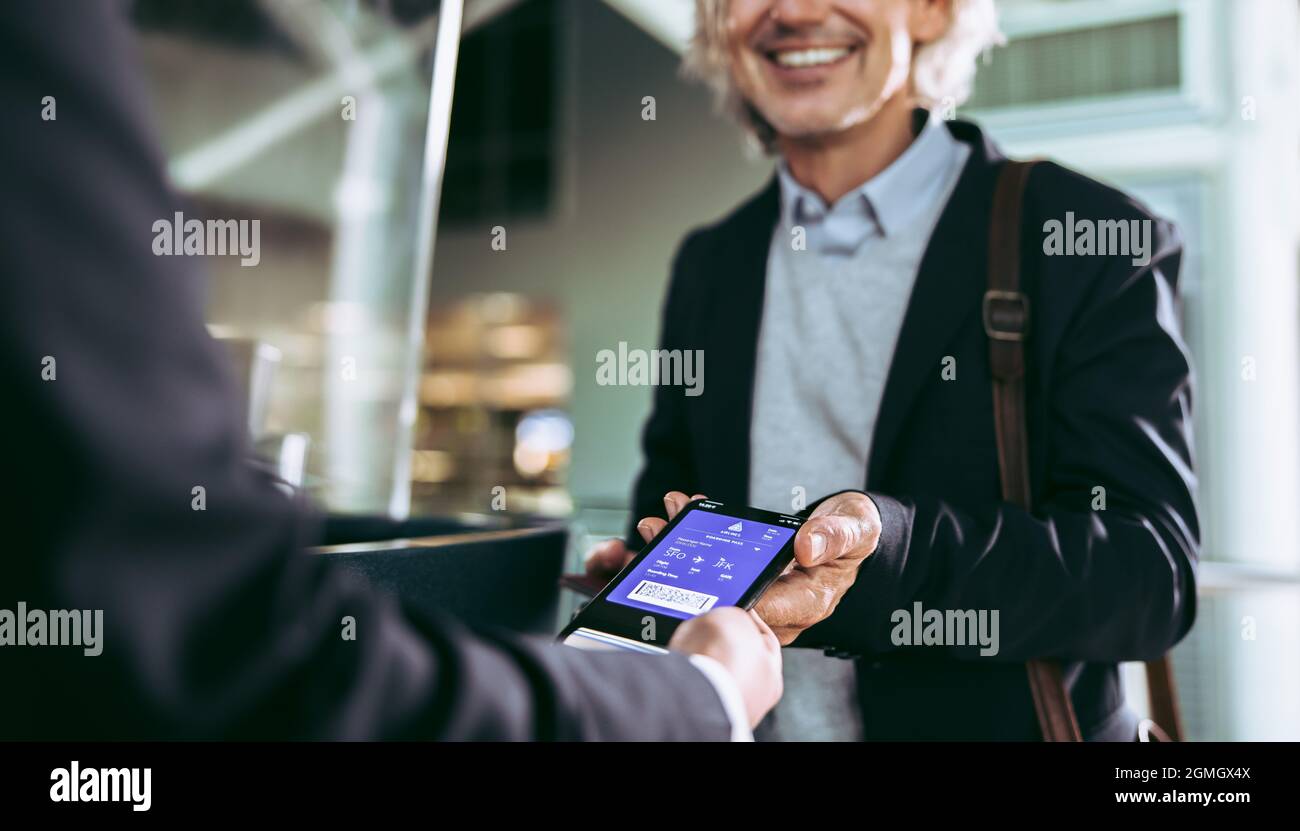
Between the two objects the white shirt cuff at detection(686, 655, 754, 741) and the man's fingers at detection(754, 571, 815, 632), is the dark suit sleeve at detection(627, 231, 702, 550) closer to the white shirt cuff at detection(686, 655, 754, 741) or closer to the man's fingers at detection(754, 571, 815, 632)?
the man's fingers at detection(754, 571, 815, 632)

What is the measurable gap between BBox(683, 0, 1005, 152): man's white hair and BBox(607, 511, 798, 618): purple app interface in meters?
0.78

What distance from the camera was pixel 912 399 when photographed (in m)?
1.07

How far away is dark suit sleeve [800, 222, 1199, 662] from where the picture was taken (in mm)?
880

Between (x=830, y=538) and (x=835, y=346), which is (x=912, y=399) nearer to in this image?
(x=835, y=346)

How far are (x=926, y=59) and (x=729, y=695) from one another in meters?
1.06

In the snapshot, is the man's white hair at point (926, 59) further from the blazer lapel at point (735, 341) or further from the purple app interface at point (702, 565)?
the purple app interface at point (702, 565)

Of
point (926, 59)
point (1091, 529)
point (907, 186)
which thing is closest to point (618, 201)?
point (926, 59)

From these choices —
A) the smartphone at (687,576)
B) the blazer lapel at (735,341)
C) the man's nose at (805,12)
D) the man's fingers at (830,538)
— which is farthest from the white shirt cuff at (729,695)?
the man's nose at (805,12)

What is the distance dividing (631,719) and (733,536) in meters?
0.34

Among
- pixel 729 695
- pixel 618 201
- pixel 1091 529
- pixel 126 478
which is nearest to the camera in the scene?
pixel 126 478

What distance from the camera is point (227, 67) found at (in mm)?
4910

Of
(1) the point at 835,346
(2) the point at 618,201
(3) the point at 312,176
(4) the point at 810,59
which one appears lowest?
(1) the point at 835,346
